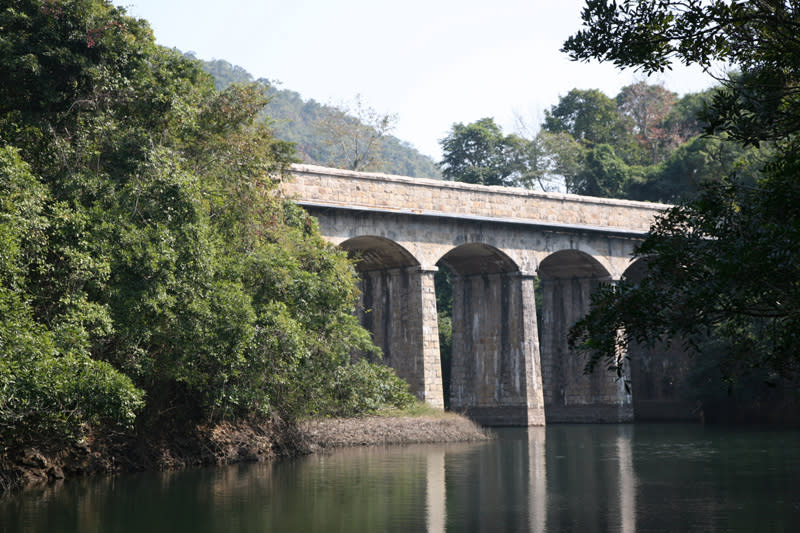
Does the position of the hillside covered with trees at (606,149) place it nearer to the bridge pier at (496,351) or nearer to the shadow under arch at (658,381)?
the shadow under arch at (658,381)

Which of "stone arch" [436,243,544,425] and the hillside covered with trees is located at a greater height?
the hillside covered with trees

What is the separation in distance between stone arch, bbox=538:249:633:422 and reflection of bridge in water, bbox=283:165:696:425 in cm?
5

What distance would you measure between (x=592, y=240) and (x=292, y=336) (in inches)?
829

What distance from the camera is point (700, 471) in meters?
19.6

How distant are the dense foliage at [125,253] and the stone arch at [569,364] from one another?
67.2 ft

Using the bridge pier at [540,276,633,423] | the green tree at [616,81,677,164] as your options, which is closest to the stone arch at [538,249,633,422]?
the bridge pier at [540,276,633,423]

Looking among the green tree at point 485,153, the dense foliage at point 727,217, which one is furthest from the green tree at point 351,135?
the dense foliage at point 727,217

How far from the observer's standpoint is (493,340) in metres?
38.0

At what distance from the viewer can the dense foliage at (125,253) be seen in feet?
52.1

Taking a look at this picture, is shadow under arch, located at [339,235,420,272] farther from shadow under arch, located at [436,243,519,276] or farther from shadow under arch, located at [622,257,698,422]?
shadow under arch, located at [622,257,698,422]

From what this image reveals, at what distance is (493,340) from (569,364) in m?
5.69

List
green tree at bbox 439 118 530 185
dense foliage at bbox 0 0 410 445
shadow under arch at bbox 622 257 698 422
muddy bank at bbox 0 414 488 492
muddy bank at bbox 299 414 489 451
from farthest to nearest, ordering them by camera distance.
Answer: green tree at bbox 439 118 530 185 < shadow under arch at bbox 622 257 698 422 < muddy bank at bbox 299 414 489 451 < muddy bank at bbox 0 414 488 492 < dense foliage at bbox 0 0 410 445

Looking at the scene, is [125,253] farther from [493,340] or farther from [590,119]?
[590,119]

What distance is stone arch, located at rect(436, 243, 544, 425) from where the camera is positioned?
37094 millimetres
